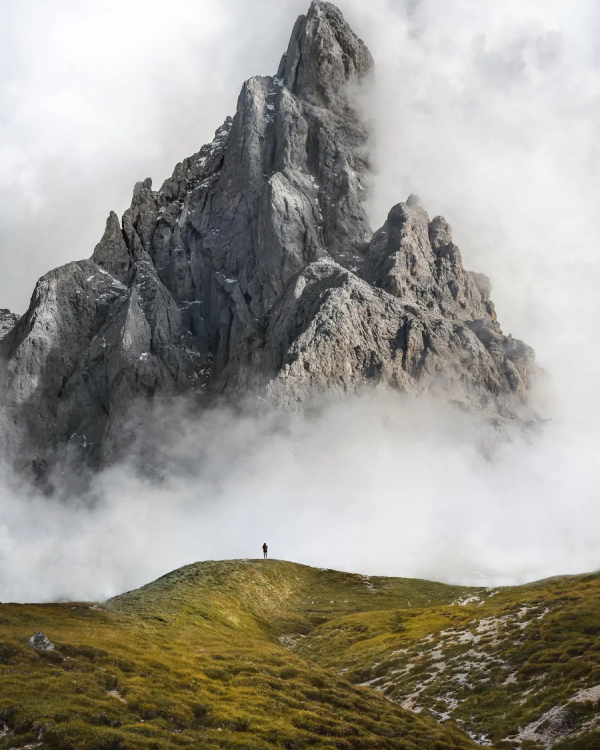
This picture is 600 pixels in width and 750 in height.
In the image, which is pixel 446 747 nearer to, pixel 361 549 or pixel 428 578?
pixel 428 578

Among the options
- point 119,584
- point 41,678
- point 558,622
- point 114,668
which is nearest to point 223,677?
point 114,668

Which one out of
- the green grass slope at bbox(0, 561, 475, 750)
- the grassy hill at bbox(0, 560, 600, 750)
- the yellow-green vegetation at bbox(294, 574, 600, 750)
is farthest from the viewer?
the yellow-green vegetation at bbox(294, 574, 600, 750)

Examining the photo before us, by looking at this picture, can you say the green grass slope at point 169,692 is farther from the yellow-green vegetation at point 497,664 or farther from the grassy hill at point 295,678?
the yellow-green vegetation at point 497,664

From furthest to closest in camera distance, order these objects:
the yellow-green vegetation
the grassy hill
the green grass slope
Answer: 1. the yellow-green vegetation
2. the grassy hill
3. the green grass slope

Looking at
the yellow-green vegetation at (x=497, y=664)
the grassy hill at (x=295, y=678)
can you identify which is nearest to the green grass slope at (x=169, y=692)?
the grassy hill at (x=295, y=678)

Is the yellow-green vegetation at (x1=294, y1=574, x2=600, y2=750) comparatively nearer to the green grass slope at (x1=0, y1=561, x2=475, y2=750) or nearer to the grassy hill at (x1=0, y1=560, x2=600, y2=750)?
the grassy hill at (x1=0, y1=560, x2=600, y2=750)

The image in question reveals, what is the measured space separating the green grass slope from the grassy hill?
160 millimetres

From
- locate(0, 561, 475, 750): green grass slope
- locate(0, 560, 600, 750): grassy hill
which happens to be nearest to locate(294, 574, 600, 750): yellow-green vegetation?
locate(0, 560, 600, 750): grassy hill

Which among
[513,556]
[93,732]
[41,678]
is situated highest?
[513,556]

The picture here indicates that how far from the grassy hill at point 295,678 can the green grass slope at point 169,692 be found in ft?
0.53

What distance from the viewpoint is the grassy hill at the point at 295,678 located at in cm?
4944

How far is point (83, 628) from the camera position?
75.1 m

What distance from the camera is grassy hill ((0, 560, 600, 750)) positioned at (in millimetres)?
49438

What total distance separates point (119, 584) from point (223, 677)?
124175 mm
